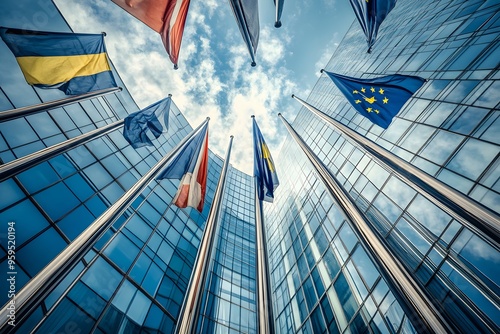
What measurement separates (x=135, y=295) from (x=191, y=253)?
731cm

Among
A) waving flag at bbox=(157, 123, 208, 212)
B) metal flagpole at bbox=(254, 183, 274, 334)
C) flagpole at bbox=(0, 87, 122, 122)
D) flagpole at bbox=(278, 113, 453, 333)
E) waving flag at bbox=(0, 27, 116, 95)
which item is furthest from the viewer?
waving flag at bbox=(157, 123, 208, 212)

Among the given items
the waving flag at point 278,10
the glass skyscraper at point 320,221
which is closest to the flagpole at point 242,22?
the waving flag at point 278,10

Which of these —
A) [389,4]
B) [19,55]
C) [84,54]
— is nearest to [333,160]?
[389,4]

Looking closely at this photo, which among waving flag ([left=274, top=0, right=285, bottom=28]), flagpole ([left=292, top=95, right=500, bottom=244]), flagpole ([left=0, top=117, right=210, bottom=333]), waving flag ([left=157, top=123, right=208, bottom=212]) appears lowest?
flagpole ([left=0, top=117, right=210, bottom=333])

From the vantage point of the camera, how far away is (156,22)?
9.27 metres

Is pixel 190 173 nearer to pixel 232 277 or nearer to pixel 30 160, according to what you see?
pixel 30 160

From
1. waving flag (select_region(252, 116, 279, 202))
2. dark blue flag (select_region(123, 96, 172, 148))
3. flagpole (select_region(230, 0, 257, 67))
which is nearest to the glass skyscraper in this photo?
waving flag (select_region(252, 116, 279, 202))

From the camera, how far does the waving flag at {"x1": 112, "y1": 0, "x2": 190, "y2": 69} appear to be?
869 centimetres

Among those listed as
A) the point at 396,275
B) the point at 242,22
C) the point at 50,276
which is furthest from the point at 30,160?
the point at 396,275

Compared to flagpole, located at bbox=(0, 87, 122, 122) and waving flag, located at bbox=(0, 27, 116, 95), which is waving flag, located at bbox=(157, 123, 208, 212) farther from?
waving flag, located at bbox=(0, 27, 116, 95)

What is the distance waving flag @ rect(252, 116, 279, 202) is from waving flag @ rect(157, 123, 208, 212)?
2.87 meters

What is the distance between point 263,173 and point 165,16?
806 cm

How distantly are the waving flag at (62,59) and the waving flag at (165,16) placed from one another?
11.2 feet

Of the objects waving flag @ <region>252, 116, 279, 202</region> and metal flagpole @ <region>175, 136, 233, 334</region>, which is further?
waving flag @ <region>252, 116, 279, 202</region>
